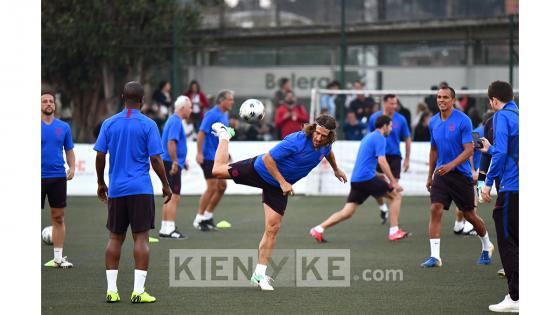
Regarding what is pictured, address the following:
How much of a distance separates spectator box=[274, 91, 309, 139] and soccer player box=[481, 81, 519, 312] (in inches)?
579

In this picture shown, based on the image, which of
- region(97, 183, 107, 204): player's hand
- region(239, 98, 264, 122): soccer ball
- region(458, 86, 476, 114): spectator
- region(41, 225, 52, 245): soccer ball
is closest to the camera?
region(97, 183, 107, 204): player's hand

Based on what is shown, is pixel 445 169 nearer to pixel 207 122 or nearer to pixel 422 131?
pixel 207 122

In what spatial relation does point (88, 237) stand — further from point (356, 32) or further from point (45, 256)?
point (356, 32)

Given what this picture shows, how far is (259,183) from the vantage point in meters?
11.1

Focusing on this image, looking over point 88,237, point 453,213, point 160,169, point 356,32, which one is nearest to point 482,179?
point 160,169

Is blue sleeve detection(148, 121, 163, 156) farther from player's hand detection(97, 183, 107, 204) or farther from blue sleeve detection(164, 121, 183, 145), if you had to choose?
blue sleeve detection(164, 121, 183, 145)

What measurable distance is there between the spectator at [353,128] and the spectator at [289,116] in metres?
0.93

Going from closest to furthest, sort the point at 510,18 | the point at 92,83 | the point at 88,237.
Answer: the point at 88,237 < the point at 510,18 < the point at 92,83

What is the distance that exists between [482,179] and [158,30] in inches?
621

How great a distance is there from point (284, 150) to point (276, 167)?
183mm

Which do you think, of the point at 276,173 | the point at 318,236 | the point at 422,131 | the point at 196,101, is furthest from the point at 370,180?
the point at 196,101

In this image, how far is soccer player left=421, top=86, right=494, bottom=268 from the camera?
1259 centimetres

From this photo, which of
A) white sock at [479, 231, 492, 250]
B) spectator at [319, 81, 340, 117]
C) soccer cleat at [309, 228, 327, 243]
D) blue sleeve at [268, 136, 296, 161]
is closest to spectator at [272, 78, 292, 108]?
spectator at [319, 81, 340, 117]

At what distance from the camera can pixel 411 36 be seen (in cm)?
2791
